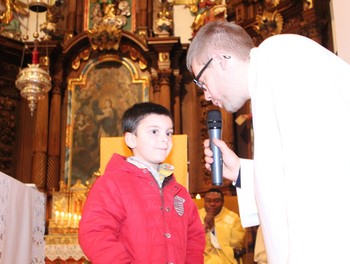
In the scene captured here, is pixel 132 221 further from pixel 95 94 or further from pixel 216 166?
pixel 95 94

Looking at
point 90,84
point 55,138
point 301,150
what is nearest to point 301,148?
point 301,150

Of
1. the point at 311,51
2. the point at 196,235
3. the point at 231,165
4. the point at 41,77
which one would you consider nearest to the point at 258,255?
the point at 196,235

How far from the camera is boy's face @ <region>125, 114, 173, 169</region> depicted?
8.29 ft

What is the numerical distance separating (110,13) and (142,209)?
25.1 feet

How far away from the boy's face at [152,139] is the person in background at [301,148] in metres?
0.97

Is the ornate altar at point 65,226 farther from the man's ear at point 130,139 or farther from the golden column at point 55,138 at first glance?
the man's ear at point 130,139

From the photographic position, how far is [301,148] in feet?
4.09

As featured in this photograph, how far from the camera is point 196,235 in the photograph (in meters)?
2.65

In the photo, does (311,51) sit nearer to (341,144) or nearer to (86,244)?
(341,144)

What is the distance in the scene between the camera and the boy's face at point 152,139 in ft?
8.29

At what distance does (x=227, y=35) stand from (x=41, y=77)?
517 centimetres

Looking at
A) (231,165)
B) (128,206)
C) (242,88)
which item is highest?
(242,88)

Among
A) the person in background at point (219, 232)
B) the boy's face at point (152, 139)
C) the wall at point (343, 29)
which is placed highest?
the wall at point (343, 29)

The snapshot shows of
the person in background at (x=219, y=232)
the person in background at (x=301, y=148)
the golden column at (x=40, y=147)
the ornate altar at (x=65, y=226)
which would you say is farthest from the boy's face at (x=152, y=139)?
the golden column at (x=40, y=147)
